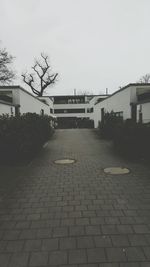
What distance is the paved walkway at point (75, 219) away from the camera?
303cm

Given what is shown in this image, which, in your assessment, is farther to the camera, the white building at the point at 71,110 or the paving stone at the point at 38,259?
the white building at the point at 71,110

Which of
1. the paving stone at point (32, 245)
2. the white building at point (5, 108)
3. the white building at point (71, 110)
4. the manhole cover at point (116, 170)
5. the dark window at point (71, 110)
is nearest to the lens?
the paving stone at point (32, 245)

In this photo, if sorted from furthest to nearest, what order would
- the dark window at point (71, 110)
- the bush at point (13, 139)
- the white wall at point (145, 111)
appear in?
the dark window at point (71, 110) → the white wall at point (145, 111) → the bush at point (13, 139)

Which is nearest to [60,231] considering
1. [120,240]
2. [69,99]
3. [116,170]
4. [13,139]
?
[120,240]

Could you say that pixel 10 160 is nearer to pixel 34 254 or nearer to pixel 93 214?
pixel 93 214

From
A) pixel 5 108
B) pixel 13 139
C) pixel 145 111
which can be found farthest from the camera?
pixel 145 111

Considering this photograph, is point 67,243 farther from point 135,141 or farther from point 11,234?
point 135,141

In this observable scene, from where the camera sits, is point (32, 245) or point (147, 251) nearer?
point (147, 251)

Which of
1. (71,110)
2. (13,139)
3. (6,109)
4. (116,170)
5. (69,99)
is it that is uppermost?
(69,99)

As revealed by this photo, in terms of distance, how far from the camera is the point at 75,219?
4.12m

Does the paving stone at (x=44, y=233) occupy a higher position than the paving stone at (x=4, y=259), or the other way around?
the paving stone at (x=44, y=233)

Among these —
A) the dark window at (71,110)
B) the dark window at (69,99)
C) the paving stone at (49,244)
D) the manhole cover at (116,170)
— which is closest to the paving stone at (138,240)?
the paving stone at (49,244)

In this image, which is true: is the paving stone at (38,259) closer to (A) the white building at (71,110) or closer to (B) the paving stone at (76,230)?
(B) the paving stone at (76,230)

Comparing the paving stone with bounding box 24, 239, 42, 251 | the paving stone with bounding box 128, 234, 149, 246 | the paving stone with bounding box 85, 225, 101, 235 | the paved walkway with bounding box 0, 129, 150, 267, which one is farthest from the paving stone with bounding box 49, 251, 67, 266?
the paving stone with bounding box 128, 234, 149, 246
